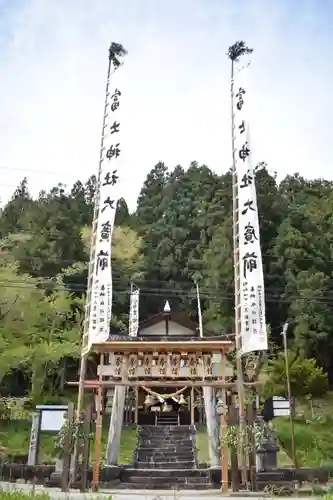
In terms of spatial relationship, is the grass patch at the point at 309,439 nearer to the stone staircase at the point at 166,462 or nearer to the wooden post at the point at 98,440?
the stone staircase at the point at 166,462

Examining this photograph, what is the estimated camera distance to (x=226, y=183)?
48.7 meters

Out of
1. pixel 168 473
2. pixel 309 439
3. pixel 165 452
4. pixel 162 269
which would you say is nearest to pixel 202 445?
pixel 165 452

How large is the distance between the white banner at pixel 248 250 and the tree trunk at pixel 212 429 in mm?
5134

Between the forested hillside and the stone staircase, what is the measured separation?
6.49 m

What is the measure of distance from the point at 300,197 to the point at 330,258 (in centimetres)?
1386

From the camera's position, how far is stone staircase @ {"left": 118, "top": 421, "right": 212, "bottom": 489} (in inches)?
681

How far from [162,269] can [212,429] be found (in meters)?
30.4

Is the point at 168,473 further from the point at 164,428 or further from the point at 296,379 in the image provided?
the point at 296,379

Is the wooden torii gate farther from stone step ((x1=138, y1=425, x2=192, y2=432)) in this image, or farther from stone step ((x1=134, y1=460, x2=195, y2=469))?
stone step ((x1=138, y1=425, x2=192, y2=432))

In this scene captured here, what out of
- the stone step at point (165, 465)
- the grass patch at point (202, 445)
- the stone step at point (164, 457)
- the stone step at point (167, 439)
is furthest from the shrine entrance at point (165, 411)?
the stone step at point (165, 465)

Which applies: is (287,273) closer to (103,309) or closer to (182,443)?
(182,443)

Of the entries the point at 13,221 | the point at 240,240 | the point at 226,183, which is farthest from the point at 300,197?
the point at 240,240

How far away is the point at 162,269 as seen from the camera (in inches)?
1873

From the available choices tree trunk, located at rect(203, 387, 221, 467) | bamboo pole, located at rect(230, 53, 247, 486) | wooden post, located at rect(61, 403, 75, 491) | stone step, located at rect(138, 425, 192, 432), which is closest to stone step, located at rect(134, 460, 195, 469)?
tree trunk, located at rect(203, 387, 221, 467)
